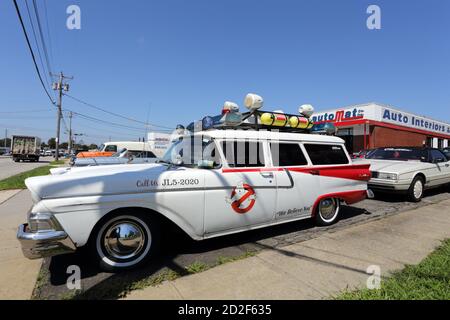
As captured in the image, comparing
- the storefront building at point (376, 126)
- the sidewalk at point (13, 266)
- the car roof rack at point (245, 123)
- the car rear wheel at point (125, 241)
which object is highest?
the storefront building at point (376, 126)

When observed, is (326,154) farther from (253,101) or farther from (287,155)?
(253,101)

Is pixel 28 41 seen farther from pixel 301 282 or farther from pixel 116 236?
pixel 301 282

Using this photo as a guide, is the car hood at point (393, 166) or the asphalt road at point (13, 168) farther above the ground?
the car hood at point (393, 166)

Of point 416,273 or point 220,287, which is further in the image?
point 416,273

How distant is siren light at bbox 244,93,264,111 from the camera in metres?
4.50

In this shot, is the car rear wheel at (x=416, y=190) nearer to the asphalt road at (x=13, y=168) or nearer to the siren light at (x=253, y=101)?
the siren light at (x=253, y=101)

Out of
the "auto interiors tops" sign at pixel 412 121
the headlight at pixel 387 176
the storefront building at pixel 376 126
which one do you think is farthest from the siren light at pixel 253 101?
the "auto interiors tops" sign at pixel 412 121

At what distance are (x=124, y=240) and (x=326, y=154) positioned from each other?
3674 mm

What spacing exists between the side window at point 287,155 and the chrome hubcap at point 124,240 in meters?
2.22

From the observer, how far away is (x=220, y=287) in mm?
2953

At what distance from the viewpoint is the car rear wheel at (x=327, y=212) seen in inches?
200

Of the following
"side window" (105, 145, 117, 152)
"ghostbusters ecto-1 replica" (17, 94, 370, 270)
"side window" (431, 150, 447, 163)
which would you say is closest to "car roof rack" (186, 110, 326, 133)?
"ghostbusters ecto-1 replica" (17, 94, 370, 270)
